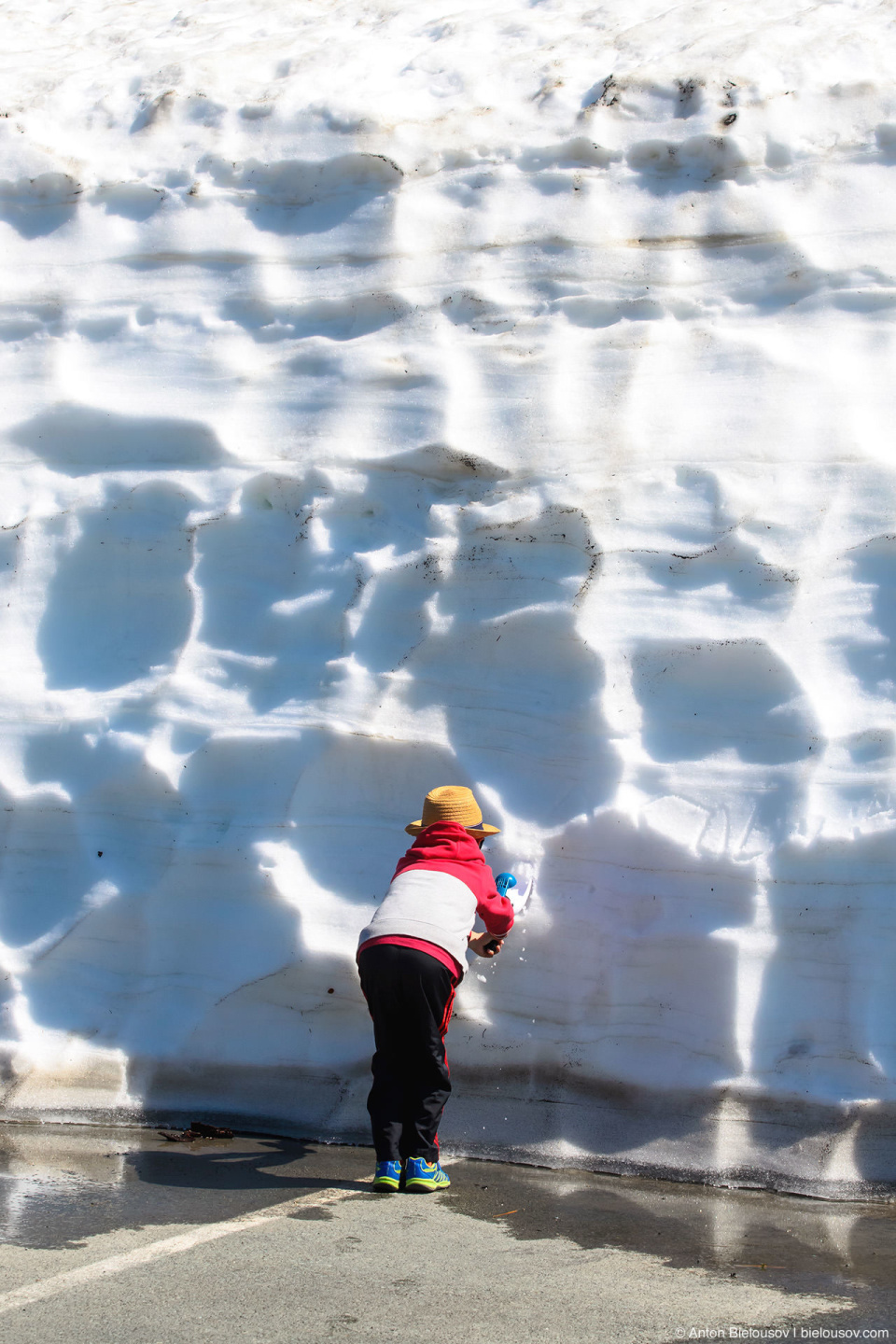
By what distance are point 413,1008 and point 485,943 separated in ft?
1.53

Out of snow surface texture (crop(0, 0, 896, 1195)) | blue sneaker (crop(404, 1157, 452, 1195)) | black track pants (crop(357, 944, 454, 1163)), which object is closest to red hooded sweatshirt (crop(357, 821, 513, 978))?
black track pants (crop(357, 944, 454, 1163))

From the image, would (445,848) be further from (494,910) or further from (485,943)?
(485,943)

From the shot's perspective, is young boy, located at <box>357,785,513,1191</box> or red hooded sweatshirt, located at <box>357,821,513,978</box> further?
red hooded sweatshirt, located at <box>357,821,513,978</box>

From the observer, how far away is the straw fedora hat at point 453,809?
13.2 feet

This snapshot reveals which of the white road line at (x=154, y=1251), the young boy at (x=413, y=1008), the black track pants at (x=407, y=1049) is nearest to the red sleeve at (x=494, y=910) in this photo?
the young boy at (x=413, y=1008)

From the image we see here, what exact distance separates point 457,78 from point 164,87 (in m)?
1.56

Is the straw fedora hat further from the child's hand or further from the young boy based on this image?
the child's hand

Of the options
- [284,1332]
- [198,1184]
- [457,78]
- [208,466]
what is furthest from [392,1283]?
[457,78]

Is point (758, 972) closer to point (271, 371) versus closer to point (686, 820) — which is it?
point (686, 820)

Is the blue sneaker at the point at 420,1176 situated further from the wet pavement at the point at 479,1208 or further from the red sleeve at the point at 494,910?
the red sleeve at the point at 494,910

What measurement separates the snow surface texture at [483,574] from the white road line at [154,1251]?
72 cm

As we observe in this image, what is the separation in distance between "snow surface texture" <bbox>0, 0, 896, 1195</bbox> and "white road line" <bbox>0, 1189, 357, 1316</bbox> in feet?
2.36

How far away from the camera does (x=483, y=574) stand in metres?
4.81

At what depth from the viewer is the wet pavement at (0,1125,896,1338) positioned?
3.05m
